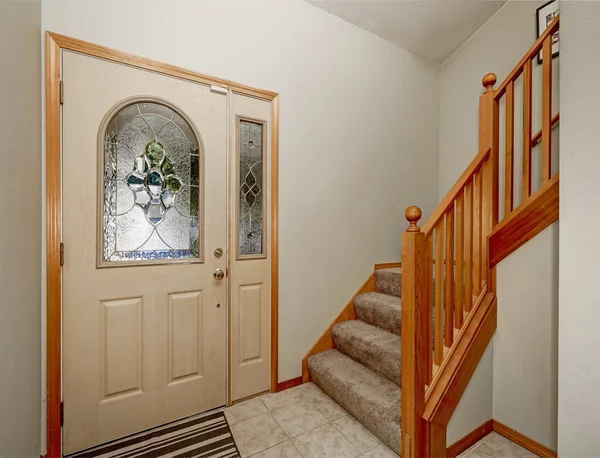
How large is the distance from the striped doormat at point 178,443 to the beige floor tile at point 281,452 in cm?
14

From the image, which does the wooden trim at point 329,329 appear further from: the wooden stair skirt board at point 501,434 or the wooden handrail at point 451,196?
the wooden handrail at point 451,196

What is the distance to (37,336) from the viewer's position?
4.54 feet

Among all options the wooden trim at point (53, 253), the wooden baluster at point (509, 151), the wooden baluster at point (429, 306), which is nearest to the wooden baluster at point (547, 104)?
the wooden baluster at point (509, 151)

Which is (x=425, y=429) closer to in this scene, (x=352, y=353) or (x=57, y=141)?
(x=352, y=353)

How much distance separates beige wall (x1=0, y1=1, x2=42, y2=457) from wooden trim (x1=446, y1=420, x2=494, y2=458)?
2.02 meters

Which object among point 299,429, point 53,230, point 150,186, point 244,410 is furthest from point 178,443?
point 150,186

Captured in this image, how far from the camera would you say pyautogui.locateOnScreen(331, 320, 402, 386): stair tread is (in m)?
1.81

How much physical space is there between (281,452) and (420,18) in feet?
11.6

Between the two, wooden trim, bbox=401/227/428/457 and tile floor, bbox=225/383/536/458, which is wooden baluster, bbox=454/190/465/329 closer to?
wooden trim, bbox=401/227/428/457

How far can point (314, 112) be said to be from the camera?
2.31 metres

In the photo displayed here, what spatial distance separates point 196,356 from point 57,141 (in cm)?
146

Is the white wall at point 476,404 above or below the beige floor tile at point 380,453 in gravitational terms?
above

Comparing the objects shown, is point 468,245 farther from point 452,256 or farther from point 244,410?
point 244,410

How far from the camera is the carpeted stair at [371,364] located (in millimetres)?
1618
